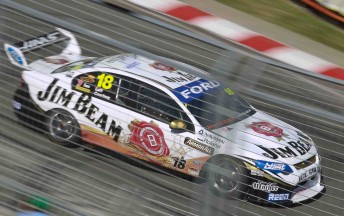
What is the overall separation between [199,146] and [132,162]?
0.59 metres

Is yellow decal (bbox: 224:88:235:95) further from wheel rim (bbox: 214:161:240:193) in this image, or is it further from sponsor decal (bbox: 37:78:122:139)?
sponsor decal (bbox: 37:78:122:139)

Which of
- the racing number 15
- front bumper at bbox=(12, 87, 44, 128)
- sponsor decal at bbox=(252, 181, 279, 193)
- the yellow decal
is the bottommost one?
sponsor decal at bbox=(252, 181, 279, 193)

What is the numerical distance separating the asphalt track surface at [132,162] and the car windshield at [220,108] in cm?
17

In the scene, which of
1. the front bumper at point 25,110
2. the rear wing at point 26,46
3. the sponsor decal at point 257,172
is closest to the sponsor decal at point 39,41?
the rear wing at point 26,46

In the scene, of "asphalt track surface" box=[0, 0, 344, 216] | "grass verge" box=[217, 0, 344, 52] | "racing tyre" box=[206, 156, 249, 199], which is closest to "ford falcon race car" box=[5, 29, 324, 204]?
"racing tyre" box=[206, 156, 249, 199]

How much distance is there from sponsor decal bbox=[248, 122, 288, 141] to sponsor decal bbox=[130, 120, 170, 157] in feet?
3.49

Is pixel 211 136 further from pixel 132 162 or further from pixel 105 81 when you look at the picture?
pixel 105 81

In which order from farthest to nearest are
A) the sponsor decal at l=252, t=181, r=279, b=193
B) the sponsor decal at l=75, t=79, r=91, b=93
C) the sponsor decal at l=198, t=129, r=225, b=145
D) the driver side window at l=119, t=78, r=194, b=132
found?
the sponsor decal at l=75, t=79, r=91, b=93
the sponsor decal at l=252, t=181, r=279, b=193
the driver side window at l=119, t=78, r=194, b=132
the sponsor decal at l=198, t=129, r=225, b=145

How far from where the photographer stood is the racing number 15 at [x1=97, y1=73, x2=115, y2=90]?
24.8 feet

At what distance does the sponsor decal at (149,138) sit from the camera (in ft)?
23.0

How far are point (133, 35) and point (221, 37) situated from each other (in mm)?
812

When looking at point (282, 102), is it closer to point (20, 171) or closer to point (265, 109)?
point (265, 109)

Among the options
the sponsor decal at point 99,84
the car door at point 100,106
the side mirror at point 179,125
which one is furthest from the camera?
the sponsor decal at point 99,84

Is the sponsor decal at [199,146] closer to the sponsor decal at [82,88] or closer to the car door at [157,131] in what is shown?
the car door at [157,131]
